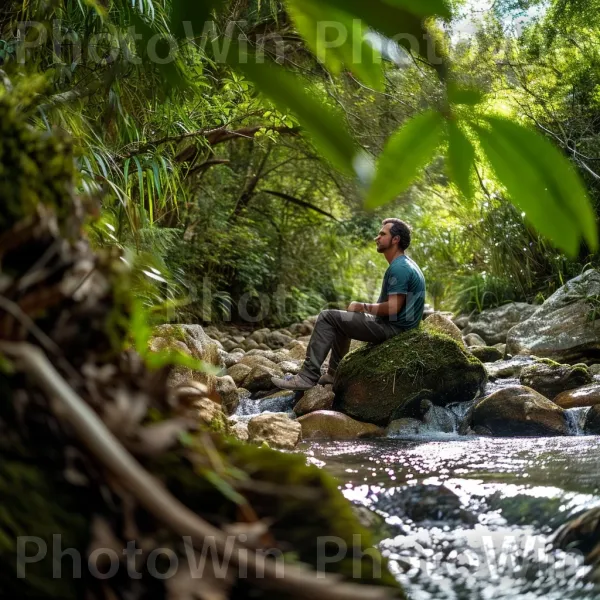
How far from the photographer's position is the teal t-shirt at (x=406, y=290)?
5.23 m

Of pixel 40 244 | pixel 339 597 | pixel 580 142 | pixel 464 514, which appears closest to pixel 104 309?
pixel 40 244

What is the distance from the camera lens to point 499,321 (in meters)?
8.45

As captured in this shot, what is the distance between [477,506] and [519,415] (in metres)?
2.08

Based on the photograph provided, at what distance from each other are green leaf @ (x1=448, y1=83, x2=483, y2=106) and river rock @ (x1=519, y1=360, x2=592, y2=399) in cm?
483

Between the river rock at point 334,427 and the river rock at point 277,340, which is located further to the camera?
the river rock at point 277,340

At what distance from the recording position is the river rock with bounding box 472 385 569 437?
406 cm

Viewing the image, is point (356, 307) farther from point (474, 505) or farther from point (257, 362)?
point (474, 505)

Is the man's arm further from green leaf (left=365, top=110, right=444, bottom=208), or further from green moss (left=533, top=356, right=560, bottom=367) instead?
green leaf (left=365, top=110, right=444, bottom=208)

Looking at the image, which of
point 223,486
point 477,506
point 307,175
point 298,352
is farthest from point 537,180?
point 307,175

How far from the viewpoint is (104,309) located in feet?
1.97

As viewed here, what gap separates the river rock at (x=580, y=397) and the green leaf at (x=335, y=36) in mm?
4324

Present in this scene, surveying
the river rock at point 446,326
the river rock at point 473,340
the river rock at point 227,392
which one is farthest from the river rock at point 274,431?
the river rock at point 473,340

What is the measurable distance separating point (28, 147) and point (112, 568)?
43cm

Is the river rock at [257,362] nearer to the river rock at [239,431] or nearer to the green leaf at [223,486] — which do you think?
the river rock at [239,431]
